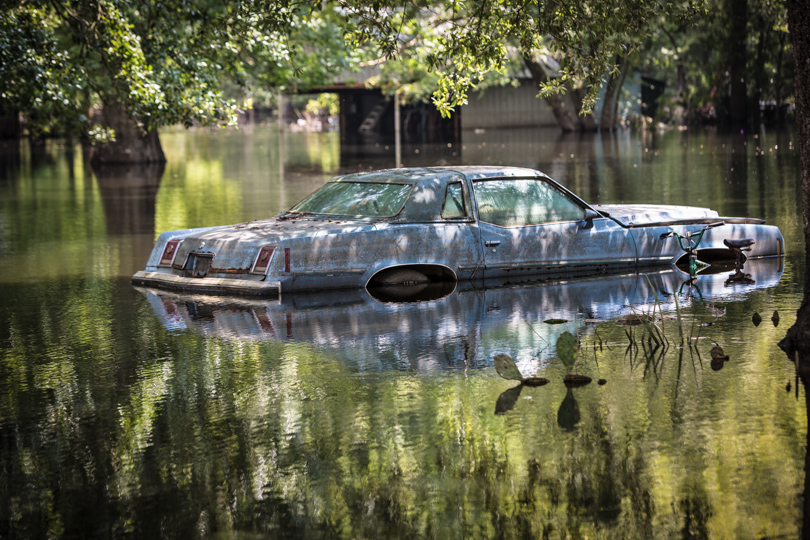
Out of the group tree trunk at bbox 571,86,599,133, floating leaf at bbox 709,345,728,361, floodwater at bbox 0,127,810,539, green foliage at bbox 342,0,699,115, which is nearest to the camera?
floodwater at bbox 0,127,810,539

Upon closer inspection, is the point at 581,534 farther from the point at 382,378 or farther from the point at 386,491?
the point at 382,378

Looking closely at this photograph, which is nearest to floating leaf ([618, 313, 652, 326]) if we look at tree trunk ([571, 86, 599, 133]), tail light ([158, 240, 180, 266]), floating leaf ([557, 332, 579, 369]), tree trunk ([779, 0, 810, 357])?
tree trunk ([779, 0, 810, 357])

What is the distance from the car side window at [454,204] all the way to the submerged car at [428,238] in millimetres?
13

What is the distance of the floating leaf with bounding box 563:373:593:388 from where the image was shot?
22.2 feet

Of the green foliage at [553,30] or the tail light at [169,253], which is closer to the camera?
the green foliage at [553,30]

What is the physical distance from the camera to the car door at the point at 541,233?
10.8 metres

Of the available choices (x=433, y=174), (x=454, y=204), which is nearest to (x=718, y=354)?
(x=454, y=204)

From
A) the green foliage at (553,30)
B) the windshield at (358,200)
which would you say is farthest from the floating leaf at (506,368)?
the green foliage at (553,30)

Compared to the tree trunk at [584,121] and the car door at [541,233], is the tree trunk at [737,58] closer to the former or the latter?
the tree trunk at [584,121]

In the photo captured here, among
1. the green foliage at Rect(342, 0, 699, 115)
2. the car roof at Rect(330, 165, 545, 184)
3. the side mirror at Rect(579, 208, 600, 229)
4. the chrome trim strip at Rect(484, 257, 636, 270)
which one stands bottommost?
the chrome trim strip at Rect(484, 257, 636, 270)

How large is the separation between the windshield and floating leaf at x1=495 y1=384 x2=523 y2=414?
4.03 meters

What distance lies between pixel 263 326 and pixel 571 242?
11.7ft

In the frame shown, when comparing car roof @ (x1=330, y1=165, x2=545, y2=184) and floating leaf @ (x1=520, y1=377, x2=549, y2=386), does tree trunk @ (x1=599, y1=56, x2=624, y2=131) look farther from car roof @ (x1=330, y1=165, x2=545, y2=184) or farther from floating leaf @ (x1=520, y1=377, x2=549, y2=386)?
floating leaf @ (x1=520, y1=377, x2=549, y2=386)

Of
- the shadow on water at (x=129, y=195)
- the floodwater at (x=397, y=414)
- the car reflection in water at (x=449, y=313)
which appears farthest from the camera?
the shadow on water at (x=129, y=195)
